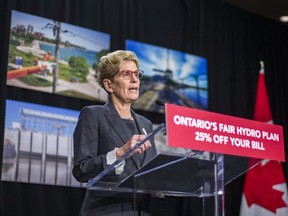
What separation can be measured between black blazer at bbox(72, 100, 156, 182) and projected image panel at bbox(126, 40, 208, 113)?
3.24 metres

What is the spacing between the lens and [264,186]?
19.1 ft

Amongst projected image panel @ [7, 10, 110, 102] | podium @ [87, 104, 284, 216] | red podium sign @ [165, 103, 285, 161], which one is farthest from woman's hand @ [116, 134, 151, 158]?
projected image panel @ [7, 10, 110, 102]

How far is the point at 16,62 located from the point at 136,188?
10.5 ft

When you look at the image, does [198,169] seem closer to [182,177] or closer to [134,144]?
[182,177]

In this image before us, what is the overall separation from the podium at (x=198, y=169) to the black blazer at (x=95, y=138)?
13cm

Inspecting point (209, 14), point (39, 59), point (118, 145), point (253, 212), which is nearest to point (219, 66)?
point (209, 14)

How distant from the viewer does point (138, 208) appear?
1.72m

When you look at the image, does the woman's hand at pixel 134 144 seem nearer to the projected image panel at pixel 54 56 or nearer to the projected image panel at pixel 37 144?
the projected image panel at pixel 37 144

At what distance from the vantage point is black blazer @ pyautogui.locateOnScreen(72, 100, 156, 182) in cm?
187

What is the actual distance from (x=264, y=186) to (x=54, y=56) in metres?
2.64

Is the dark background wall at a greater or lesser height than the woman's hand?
greater

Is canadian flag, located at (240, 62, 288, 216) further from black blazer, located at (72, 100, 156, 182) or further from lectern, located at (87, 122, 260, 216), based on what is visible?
lectern, located at (87, 122, 260, 216)

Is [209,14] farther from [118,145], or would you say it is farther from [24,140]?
[118,145]

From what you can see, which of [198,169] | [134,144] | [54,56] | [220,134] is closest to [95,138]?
[134,144]
